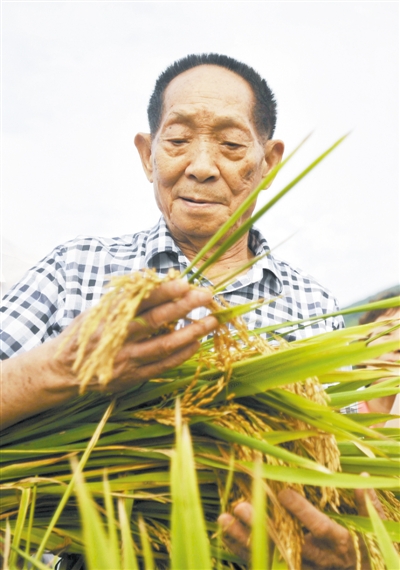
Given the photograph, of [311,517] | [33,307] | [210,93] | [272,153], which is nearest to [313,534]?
[311,517]

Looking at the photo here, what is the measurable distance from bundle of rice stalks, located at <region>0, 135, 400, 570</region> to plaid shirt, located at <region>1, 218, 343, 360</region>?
0.71m

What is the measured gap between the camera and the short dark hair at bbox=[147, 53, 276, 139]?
6.88 feet


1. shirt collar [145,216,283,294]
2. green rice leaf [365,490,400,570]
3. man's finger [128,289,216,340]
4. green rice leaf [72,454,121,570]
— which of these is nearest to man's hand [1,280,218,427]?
man's finger [128,289,216,340]

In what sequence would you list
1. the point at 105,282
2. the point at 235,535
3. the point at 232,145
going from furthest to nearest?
the point at 232,145 < the point at 105,282 < the point at 235,535

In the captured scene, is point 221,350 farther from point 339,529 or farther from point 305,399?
point 339,529

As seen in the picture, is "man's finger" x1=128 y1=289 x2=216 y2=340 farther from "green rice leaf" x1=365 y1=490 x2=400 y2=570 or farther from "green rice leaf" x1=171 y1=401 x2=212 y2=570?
"green rice leaf" x1=365 y1=490 x2=400 y2=570

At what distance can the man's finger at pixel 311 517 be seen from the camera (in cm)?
90

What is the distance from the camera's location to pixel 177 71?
2.14 meters

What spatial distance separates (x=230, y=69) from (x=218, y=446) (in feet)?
5.16

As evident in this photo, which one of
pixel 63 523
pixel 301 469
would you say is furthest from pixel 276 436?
pixel 63 523

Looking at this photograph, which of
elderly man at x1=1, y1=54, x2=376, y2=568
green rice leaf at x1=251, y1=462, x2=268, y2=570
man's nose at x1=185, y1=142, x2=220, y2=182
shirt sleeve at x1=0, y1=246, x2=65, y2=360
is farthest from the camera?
man's nose at x1=185, y1=142, x2=220, y2=182

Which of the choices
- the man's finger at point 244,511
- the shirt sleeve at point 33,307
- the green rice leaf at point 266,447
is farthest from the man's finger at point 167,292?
the shirt sleeve at point 33,307

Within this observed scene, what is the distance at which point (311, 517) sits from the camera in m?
0.92

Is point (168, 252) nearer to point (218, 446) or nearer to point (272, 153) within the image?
point (272, 153)
